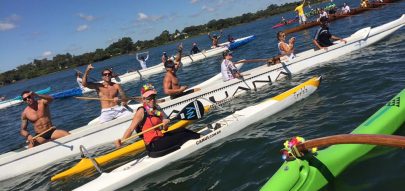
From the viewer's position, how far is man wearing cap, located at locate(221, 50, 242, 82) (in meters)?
13.9

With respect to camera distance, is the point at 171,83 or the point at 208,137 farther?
the point at 171,83

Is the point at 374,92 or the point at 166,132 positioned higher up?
the point at 166,132

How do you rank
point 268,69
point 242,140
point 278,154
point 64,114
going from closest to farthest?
1. point 278,154
2. point 242,140
3. point 268,69
4. point 64,114

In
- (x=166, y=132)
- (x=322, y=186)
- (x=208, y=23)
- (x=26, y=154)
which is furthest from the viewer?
(x=208, y=23)

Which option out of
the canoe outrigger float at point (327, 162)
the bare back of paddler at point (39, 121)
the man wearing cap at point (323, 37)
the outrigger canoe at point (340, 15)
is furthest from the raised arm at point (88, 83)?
the outrigger canoe at point (340, 15)

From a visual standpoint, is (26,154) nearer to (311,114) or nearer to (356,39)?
(311,114)

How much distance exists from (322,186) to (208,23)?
139m

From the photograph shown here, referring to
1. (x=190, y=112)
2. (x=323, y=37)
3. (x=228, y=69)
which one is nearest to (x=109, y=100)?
(x=190, y=112)

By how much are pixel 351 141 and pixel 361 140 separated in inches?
5.6

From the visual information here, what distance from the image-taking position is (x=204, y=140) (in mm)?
9219

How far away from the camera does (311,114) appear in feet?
32.6

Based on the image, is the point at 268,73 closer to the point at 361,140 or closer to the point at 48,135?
the point at 48,135

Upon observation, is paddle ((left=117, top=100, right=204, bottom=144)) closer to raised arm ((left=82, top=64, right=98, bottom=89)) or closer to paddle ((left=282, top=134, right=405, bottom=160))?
raised arm ((left=82, top=64, right=98, bottom=89))

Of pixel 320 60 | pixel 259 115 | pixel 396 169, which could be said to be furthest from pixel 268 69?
pixel 396 169
